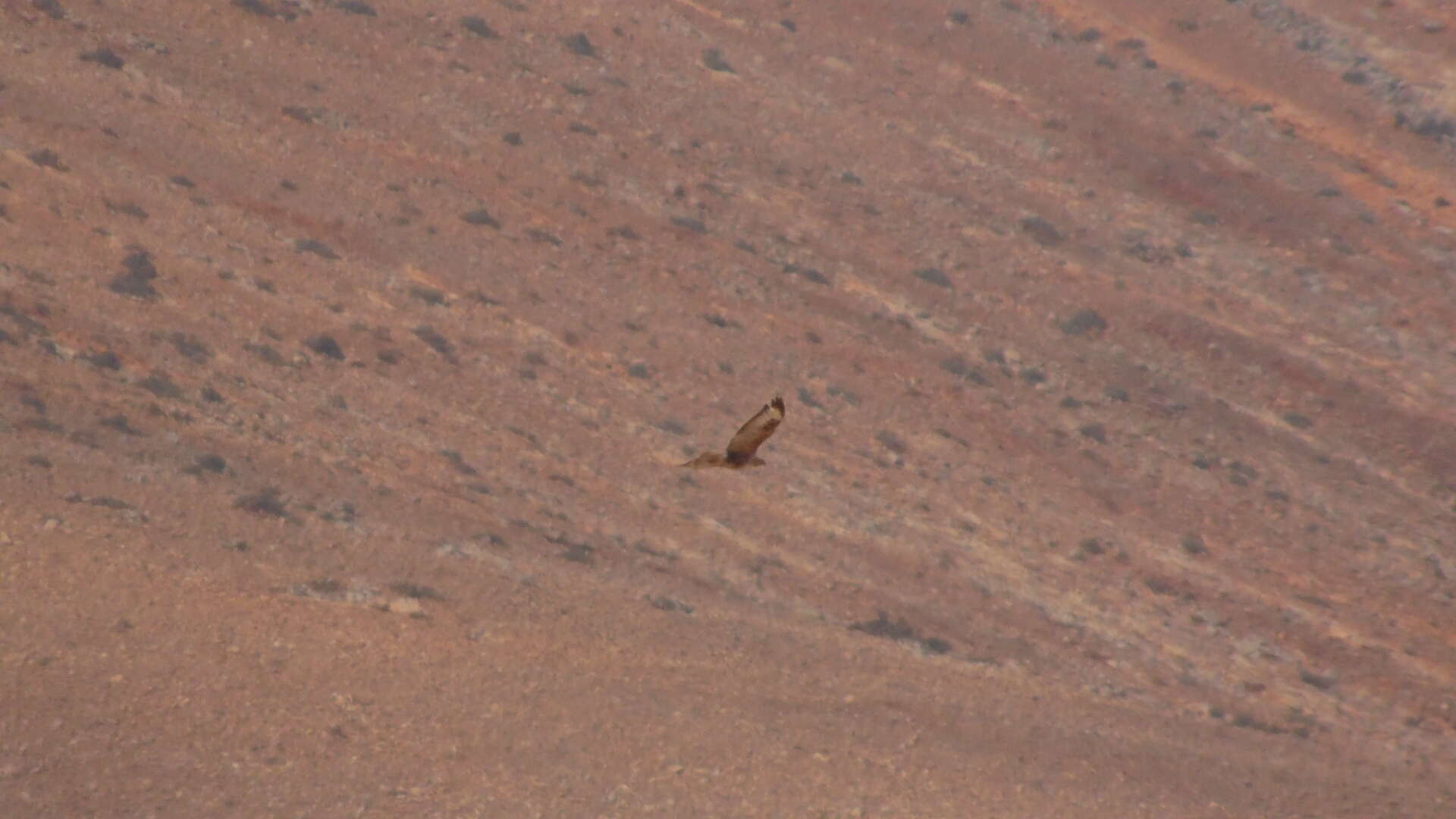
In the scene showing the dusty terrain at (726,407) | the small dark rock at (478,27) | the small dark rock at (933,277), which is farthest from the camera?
the small dark rock at (478,27)

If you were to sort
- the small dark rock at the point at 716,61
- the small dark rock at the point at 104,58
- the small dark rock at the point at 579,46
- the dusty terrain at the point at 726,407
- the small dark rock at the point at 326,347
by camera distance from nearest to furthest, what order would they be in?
the dusty terrain at the point at 726,407 → the small dark rock at the point at 326,347 → the small dark rock at the point at 104,58 → the small dark rock at the point at 579,46 → the small dark rock at the point at 716,61

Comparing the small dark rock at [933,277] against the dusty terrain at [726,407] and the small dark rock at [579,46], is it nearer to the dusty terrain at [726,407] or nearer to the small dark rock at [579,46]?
the dusty terrain at [726,407]

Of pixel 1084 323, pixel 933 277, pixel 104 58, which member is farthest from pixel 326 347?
pixel 1084 323

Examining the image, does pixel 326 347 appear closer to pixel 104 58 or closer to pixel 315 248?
pixel 315 248

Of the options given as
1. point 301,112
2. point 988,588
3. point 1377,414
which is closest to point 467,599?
point 988,588

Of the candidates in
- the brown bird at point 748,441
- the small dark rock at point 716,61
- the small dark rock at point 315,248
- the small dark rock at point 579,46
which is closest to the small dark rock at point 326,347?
the small dark rock at point 315,248

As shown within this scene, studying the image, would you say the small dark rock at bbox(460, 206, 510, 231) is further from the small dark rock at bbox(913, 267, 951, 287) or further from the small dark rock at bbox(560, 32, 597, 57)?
the small dark rock at bbox(913, 267, 951, 287)

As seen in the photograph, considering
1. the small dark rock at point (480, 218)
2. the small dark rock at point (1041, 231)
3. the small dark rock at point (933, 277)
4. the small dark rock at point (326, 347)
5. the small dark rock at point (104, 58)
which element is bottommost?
the small dark rock at point (326, 347)
